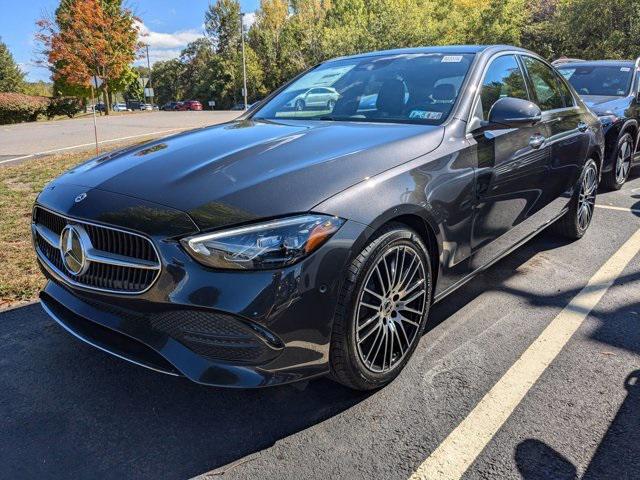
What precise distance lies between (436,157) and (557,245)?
2.67m

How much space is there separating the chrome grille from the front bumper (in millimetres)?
44

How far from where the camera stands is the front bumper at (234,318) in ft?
6.45

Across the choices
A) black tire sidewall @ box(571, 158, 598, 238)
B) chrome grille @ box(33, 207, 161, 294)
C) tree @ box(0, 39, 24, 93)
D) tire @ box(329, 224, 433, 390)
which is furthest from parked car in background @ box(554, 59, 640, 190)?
tree @ box(0, 39, 24, 93)

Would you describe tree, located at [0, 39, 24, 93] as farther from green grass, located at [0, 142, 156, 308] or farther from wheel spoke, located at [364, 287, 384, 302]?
wheel spoke, located at [364, 287, 384, 302]

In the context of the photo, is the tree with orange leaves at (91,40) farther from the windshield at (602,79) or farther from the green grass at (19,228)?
the windshield at (602,79)

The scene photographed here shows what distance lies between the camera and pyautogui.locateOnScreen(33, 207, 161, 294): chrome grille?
205 cm

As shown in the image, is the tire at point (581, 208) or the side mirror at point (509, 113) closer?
the side mirror at point (509, 113)

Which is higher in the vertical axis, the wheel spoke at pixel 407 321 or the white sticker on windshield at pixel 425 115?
the white sticker on windshield at pixel 425 115

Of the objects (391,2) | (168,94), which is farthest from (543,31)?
(168,94)

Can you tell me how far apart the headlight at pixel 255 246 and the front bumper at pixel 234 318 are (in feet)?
0.11

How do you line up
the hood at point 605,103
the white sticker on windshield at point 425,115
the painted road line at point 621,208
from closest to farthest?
the white sticker on windshield at point 425,115 < the painted road line at point 621,208 < the hood at point 605,103

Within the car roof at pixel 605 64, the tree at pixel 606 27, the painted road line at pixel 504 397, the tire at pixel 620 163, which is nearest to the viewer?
the painted road line at pixel 504 397

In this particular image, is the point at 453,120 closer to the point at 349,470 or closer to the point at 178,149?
the point at 178,149

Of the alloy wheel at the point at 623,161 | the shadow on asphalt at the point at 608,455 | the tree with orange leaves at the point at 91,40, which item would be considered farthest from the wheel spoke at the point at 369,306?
the tree with orange leaves at the point at 91,40
